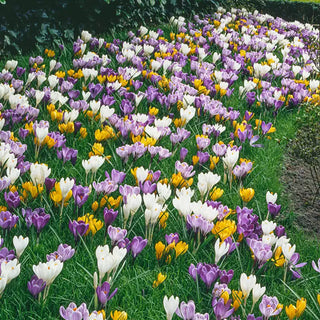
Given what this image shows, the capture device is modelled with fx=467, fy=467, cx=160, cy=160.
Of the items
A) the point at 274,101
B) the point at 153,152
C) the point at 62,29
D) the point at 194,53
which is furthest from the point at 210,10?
the point at 153,152

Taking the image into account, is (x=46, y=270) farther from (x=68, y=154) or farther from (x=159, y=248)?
(x=68, y=154)

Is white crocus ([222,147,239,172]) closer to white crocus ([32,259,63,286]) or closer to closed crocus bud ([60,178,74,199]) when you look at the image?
closed crocus bud ([60,178,74,199])

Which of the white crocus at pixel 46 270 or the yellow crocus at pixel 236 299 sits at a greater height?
the yellow crocus at pixel 236 299

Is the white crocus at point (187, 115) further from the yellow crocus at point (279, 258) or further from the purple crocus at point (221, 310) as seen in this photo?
the purple crocus at point (221, 310)

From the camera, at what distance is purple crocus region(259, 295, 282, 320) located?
1.92 m

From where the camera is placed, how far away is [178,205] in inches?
102

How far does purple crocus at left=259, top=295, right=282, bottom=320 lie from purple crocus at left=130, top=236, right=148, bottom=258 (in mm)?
642

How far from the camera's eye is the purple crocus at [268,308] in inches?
75.7

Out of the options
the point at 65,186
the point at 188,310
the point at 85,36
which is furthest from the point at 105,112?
the point at 85,36

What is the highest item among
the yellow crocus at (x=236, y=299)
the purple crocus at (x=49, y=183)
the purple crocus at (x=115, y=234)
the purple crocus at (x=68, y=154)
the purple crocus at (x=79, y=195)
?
the yellow crocus at (x=236, y=299)

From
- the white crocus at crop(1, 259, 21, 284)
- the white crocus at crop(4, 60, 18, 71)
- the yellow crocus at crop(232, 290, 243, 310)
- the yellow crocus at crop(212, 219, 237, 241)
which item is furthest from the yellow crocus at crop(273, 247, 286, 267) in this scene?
the white crocus at crop(4, 60, 18, 71)

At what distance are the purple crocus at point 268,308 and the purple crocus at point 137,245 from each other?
642 millimetres

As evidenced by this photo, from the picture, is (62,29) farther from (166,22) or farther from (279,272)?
(279,272)

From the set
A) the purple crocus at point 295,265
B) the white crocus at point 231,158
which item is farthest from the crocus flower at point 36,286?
the white crocus at point 231,158
